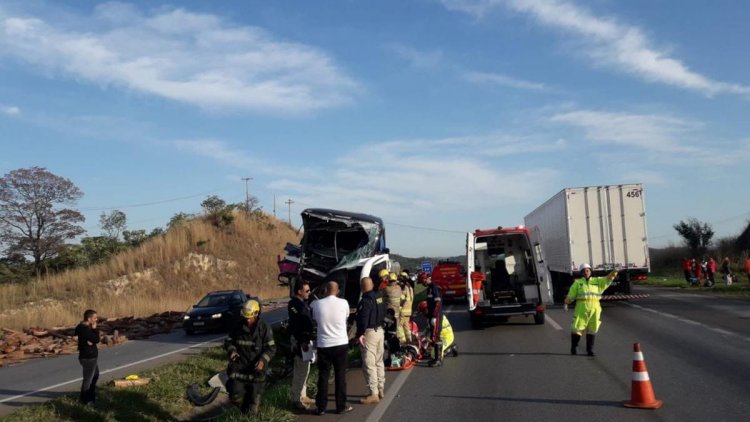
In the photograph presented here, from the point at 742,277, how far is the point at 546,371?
114ft

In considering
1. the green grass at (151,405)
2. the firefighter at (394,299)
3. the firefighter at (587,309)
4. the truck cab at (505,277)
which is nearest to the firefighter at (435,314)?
the firefighter at (394,299)

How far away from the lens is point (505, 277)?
18562 millimetres

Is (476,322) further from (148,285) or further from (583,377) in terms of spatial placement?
(148,285)

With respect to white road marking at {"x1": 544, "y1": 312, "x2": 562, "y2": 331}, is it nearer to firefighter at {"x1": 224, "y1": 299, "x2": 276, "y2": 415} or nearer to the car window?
the car window

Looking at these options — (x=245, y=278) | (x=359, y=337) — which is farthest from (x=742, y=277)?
(x=359, y=337)

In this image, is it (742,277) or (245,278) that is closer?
(742,277)

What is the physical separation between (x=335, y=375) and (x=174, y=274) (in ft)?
135

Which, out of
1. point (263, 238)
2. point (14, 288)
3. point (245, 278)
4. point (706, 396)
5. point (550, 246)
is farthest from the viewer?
point (263, 238)

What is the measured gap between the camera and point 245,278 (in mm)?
50656

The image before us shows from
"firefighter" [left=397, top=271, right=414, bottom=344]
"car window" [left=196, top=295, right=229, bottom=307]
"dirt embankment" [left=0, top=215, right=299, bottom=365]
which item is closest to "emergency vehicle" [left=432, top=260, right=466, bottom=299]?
"car window" [left=196, top=295, right=229, bottom=307]

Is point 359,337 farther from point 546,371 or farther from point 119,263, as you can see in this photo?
point 119,263

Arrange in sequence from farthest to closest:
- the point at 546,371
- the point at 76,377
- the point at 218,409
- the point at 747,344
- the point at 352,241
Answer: the point at 352,241 → the point at 76,377 → the point at 747,344 → the point at 546,371 → the point at 218,409

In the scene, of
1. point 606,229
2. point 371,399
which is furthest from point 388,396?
point 606,229

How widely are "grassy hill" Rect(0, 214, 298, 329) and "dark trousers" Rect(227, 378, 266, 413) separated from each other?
905 inches
